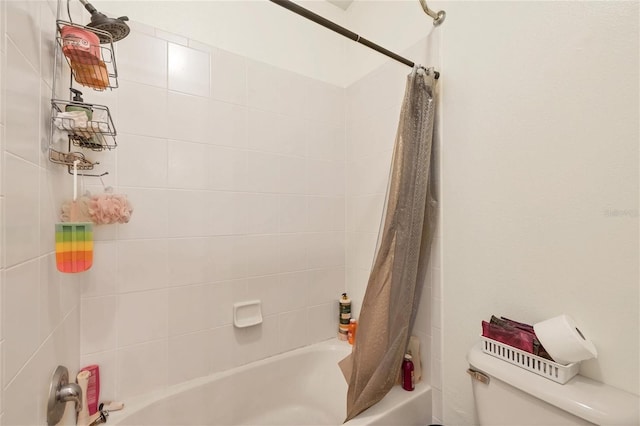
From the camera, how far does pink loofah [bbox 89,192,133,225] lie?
0.98 m

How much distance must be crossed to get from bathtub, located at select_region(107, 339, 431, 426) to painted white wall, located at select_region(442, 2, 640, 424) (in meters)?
0.28

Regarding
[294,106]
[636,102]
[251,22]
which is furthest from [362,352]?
[251,22]

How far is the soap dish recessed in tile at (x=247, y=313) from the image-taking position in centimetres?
138

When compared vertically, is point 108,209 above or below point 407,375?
above

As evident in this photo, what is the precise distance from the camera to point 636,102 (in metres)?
0.73

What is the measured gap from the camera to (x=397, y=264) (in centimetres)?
110

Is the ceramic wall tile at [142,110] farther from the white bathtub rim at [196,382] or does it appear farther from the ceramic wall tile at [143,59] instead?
the white bathtub rim at [196,382]

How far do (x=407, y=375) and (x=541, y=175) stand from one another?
950 mm

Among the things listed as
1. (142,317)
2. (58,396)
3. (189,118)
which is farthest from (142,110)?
(58,396)

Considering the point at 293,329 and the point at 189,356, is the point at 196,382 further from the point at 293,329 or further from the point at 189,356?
the point at 293,329

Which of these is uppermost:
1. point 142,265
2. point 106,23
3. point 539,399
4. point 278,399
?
point 106,23

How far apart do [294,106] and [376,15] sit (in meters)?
0.70

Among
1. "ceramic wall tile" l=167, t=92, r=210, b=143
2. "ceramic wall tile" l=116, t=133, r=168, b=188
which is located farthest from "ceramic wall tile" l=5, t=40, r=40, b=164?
"ceramic wall tile" l=167, t=92, r=210, b=143

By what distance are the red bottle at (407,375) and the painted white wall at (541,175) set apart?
14cm
